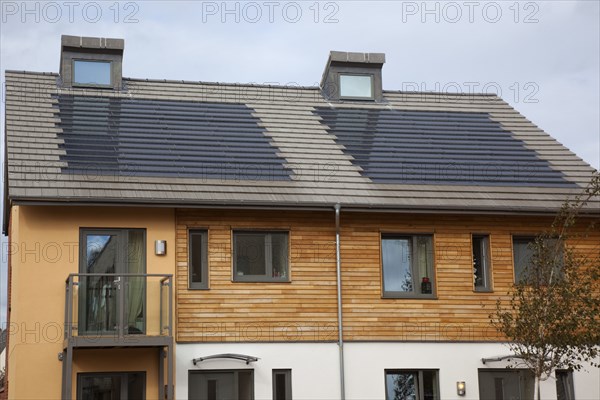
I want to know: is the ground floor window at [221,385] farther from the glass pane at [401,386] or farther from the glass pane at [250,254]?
the glass pane at [401,386]

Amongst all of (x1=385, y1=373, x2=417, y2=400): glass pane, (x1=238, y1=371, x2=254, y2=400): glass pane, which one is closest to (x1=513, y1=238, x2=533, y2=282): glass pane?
(x1=385, y1=373, x2=417, y2=400): glass pane

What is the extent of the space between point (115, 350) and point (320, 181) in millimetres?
5039

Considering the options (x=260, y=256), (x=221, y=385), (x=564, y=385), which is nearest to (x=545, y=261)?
(x=564, y=385)

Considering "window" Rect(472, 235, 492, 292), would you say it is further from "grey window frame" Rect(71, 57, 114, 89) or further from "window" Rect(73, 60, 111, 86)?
"window" Rect(73, 60, 111, 86)

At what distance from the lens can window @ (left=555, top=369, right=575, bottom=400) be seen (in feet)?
62.0

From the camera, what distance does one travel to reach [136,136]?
20094mm

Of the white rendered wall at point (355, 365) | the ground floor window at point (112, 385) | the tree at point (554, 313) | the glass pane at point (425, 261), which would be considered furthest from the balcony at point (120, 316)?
the tree at point (554, 313)

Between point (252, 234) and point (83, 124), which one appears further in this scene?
point (83, 124)

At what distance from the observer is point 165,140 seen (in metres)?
20.2

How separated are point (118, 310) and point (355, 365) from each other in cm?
443

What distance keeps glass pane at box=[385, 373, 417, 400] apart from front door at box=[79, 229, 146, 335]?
4.68 meters

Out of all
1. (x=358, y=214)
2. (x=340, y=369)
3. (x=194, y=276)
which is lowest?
(x=340, y=369)

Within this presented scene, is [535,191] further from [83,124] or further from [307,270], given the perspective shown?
[83,124]

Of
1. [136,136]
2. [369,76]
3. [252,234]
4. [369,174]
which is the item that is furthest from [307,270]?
[369,76]
